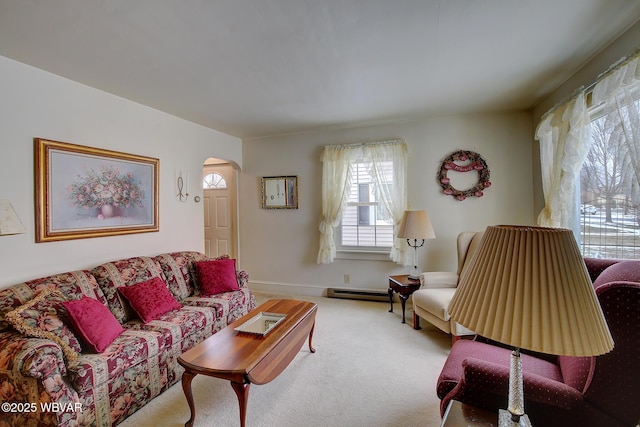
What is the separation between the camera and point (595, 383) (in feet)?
3.73

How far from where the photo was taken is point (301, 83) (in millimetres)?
2637

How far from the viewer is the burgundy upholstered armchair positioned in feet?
3.48

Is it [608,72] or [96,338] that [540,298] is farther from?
[96,338]

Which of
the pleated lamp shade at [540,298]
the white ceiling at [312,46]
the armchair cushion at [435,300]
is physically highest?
the white ceiling at [312,46]

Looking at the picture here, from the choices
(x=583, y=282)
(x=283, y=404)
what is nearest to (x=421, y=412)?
(x=283, y=404)

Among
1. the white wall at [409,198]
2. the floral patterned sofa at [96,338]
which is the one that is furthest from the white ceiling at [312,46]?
the floral patterned sofa at [96,338]

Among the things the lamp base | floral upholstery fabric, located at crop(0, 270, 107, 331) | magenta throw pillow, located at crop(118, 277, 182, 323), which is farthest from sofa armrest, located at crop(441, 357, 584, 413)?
floral upholstery fabric, located at crop(0, 270, 107, 331)

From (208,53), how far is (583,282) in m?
2.44

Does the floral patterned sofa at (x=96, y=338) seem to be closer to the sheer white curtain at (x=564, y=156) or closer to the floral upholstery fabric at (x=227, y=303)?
the floral upholstery fabric at (x=227, y=303)

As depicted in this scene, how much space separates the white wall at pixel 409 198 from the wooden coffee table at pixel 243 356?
2.02 meters

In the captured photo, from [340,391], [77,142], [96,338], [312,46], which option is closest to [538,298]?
[340,391]

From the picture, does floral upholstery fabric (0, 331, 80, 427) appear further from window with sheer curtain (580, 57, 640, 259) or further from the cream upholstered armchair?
window with sheer curtain (580, 57, 640, 259)

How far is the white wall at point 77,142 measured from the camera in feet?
6.93

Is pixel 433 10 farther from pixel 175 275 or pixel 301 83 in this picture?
pixel 175 275
